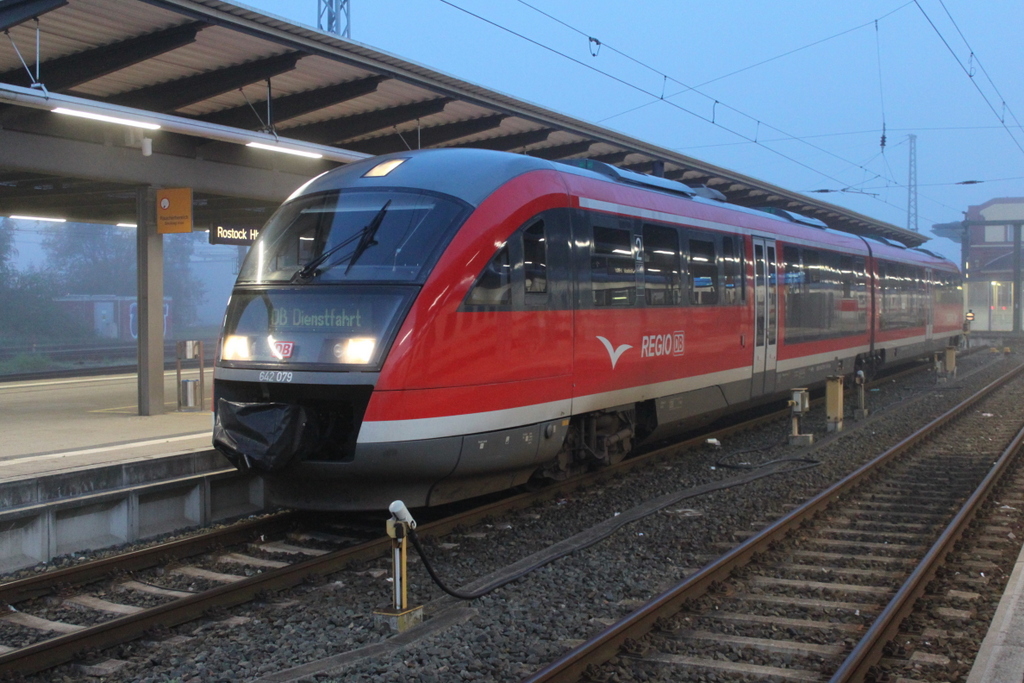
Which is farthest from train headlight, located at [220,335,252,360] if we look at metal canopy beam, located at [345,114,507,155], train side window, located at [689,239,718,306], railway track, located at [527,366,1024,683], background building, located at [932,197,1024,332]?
background building, located at [932,197,1024,332]

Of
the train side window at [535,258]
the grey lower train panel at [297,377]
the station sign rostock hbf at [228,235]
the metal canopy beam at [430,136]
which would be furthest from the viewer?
the station sign rostock hbf at [228,235]

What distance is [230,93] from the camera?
12312 millimetres

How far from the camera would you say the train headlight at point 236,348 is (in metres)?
7.51

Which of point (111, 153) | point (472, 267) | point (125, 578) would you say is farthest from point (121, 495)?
point (111, 153)

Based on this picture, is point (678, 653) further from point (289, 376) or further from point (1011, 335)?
point (1011, 335)

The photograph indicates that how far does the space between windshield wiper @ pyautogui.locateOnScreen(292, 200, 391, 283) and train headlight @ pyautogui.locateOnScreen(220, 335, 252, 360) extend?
0.64m

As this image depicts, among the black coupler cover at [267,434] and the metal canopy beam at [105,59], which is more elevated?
the metal canopy beam at [105,59]

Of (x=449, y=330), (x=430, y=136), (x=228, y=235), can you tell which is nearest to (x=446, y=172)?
(x=449, y=330)

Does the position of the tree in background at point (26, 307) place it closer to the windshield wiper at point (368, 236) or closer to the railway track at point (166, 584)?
the railway track at point (166, 584)

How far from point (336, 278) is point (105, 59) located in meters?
5.26

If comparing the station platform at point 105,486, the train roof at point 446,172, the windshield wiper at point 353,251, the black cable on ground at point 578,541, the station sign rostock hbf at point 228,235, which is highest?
the station sign rostock hbf at point 228,235

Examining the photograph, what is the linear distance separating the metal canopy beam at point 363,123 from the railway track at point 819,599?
7565mm

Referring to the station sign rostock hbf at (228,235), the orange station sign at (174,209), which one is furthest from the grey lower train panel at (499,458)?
the station sign rostock hbf at (228,235)

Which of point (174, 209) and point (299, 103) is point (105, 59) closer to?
point (299, 103)
